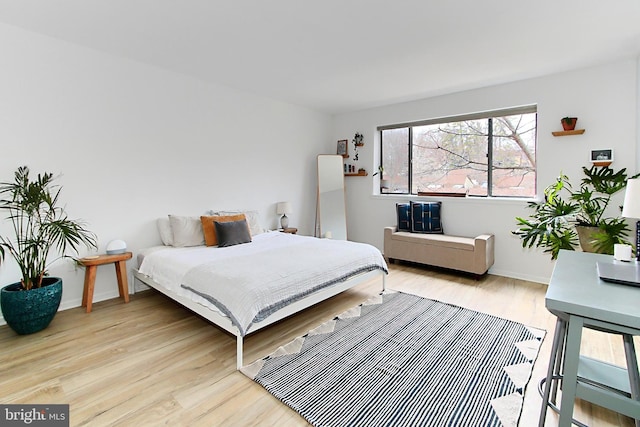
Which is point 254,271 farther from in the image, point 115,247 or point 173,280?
point 115,247

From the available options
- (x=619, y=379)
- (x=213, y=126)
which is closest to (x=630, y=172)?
(x=619, y=379)

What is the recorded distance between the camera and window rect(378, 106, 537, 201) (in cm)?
411

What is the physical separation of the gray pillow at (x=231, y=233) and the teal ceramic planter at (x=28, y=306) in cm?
151

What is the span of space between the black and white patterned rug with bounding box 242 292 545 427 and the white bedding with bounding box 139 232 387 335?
1.35 feet

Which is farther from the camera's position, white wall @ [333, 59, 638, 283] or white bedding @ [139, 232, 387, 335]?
white wall @ [333, 59, 638, 283]

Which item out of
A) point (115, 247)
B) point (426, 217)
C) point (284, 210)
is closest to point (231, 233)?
point (115, 247)

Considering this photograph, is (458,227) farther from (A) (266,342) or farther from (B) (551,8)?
(A) (266,342)

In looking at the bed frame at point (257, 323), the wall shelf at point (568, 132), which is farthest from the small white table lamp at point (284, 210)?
the wall shelf at point (568, 132)

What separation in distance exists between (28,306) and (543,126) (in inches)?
218

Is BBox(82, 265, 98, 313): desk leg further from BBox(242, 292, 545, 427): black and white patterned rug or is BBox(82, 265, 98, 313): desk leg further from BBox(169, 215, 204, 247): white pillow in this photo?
BBox(242, 292, 545, 427): black and white patterned rug

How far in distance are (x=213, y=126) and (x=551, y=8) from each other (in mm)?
3662

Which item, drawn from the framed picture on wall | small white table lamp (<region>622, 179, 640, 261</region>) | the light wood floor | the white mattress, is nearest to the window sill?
the framed picture on wall

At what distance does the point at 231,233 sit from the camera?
3654 mm

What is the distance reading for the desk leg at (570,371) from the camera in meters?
1.23
